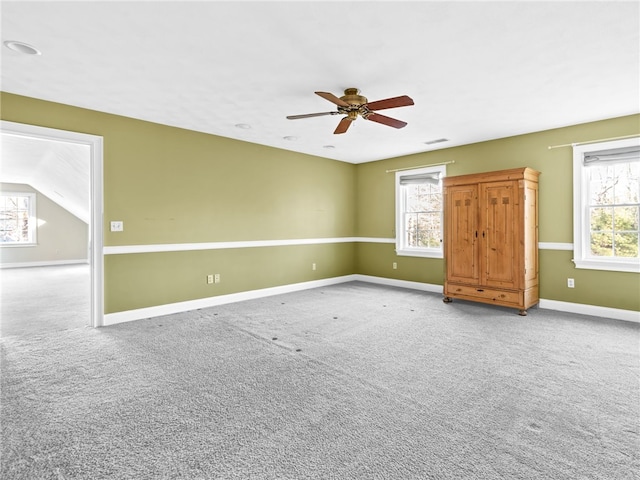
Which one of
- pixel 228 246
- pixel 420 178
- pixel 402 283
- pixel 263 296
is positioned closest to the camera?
pixel 228 246

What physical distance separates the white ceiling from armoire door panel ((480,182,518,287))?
0.95 m

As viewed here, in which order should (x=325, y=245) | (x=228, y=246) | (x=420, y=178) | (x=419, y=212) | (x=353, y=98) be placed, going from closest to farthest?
1. (x=353, y=98)
2. (x=228, y=246)
3. (x=420, y=178)
4. (x=419, y=212)
5. (x=325, y=245)

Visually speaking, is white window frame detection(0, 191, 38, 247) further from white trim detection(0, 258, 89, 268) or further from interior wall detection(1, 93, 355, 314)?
interior wall detection(1, 93, 355, 314)

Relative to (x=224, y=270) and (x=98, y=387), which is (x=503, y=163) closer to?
(x=224, y=270)

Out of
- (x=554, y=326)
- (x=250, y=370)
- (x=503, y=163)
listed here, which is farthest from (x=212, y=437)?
(x=503, y=163)

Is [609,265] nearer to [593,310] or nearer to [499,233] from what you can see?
[593,310]

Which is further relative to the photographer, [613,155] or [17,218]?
[17,218]

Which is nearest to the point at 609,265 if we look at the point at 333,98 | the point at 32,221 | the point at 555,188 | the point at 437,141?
the point at 555,188

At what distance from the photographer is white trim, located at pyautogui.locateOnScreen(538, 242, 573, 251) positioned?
182 inches

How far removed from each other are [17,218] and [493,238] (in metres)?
12.0

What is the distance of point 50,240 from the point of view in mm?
10008

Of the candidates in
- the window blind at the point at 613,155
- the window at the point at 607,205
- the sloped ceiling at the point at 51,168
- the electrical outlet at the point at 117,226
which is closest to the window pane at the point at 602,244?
the window at the point at 607,205

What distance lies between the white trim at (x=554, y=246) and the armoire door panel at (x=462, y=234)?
0.91 m

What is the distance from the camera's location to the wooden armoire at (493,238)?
4.49 metres
